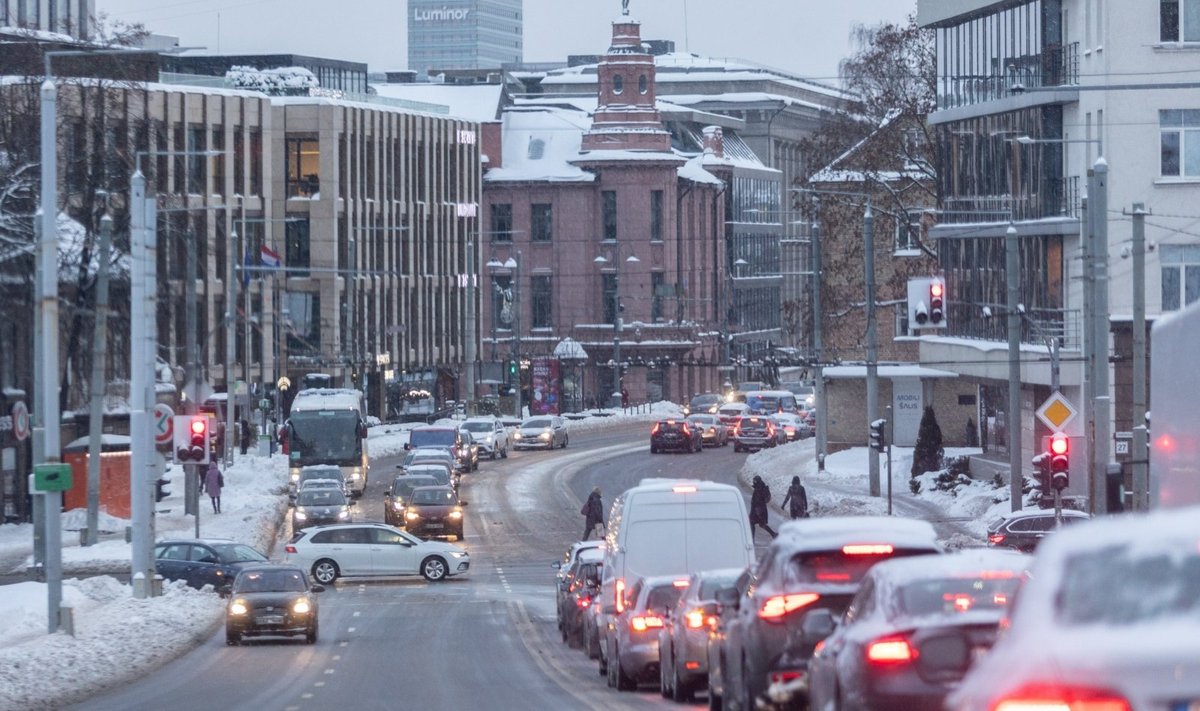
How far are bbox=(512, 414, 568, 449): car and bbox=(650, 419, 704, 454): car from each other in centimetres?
487

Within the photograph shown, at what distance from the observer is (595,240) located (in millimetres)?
123062

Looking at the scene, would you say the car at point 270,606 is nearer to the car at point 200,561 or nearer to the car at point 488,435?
the car at point 200,561

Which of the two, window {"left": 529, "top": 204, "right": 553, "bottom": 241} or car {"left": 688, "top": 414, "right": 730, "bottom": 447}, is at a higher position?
window {"left": 529, "top": 204, "right": 553, "bottom": 241}

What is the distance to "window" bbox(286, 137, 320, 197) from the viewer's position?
10206 cm

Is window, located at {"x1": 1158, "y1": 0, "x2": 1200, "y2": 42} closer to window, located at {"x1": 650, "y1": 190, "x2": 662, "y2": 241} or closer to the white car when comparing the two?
the white car

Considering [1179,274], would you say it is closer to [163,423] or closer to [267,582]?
[163,423]

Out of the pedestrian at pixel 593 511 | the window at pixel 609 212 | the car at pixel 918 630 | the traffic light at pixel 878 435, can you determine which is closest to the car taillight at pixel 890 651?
the car at pixel 918 630

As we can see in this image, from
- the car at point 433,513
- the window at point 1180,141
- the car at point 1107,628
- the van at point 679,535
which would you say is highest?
the window at point 1180,141

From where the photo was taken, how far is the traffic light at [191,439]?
38.5m

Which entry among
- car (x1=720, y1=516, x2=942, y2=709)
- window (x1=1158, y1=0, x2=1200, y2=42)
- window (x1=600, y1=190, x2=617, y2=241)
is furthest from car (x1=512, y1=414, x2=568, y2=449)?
car (x1=720, y1=516, x2=942, y2=709)

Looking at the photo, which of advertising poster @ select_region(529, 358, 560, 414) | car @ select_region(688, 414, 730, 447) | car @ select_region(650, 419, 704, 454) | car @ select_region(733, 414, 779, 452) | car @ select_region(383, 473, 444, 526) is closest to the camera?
car @ select_region(383, 473, 444, 526)

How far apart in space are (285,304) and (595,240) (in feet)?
88.9

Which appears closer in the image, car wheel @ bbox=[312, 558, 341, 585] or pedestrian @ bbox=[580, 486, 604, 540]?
car wheel @ bbox=[312, 558, 341, 585]

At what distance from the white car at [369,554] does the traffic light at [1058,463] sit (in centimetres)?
1378
